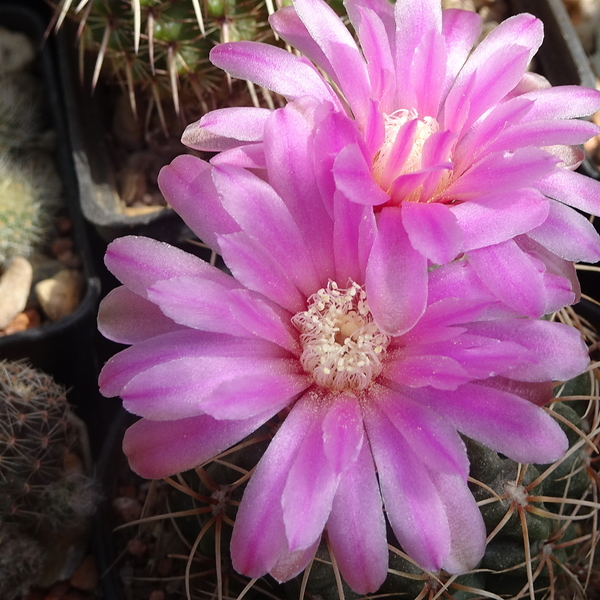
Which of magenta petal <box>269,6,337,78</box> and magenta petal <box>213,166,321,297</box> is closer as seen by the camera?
magenta petal <box>213,166,321,297</box>

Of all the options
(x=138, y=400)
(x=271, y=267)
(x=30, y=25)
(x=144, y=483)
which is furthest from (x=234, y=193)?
(x=30, y=25)

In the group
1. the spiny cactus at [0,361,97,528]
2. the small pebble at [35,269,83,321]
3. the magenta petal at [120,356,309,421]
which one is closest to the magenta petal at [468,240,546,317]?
the magenta petal at [120,356,309,421]

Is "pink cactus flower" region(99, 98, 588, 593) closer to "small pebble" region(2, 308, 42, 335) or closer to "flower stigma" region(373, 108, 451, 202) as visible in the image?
"flower stigma" region(373, 108, 451, 202)

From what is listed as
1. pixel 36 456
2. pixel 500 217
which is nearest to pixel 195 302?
pixel 500 217

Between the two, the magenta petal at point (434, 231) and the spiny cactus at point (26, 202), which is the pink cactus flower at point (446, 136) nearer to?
the magenta petal at point (434, 231)

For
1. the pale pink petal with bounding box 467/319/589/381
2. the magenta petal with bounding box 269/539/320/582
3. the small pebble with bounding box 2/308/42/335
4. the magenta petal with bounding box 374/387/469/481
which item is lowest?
the small pebble with bounding box 2/308/42/335

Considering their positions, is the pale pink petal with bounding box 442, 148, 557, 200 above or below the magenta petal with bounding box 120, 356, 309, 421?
above

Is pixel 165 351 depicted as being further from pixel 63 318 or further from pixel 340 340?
pixel 63 318
